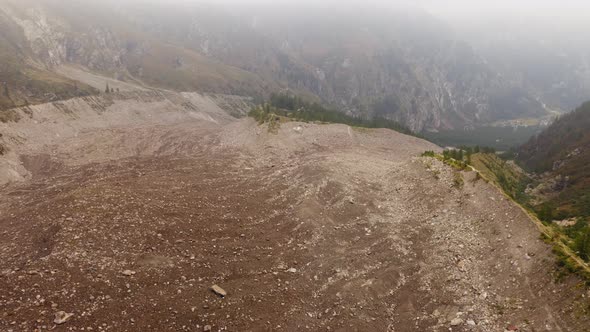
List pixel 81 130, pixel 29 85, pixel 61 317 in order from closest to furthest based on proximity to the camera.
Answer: pixel 61 317 → pixel 81 130 → pixel 29 85

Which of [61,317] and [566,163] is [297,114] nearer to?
[566,163]

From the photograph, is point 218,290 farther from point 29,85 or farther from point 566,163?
point 29,85

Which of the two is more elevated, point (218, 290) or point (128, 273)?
point (218, 290)

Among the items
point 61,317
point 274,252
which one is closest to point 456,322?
point 274,252

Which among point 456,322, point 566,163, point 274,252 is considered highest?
point 456,322

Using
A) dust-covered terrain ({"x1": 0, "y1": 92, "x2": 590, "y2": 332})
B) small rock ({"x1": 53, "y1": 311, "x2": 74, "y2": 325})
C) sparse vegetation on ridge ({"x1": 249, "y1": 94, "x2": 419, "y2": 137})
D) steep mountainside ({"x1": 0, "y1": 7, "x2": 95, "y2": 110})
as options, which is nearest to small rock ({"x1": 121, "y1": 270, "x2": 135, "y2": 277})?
dust-covered terrain ({"x1": 0, "y1": 92, "x2": 590, "y2": 332})

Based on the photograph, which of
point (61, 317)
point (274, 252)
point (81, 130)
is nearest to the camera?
point (61, 317)

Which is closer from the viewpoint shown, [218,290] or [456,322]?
[456,322]

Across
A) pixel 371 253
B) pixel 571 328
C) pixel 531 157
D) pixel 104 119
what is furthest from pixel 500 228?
pixel 531 157
